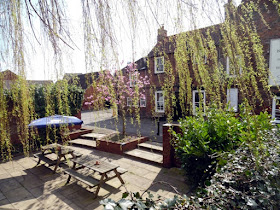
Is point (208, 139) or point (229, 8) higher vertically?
point (229, 8)

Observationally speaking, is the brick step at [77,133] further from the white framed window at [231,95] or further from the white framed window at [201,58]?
the white framed window at [201,58]

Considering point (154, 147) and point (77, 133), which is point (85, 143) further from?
point (154, 147)

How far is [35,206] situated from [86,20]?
414 cm

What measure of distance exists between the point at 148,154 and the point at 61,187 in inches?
121

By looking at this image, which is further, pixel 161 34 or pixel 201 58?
pixel 201 58

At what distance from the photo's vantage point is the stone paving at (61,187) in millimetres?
3871

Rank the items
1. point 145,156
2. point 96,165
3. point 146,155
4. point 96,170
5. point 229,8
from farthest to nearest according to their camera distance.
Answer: point 146,155 → point 145,156 → point 96,165 → point 96,170 → point 229,8

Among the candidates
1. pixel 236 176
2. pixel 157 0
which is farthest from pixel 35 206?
pixel 157 0

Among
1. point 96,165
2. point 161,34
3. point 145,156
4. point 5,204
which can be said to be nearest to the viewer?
point 161,34

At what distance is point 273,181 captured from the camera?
1568 millimetres

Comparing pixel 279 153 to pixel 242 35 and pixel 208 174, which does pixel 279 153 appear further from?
pixel 208 174

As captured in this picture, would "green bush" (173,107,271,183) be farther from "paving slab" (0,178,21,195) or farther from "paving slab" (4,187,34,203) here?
"paving slab" (0,178,21,195)

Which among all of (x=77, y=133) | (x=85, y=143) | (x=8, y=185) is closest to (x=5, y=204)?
(x=8, y=185)

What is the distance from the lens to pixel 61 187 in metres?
4.56
